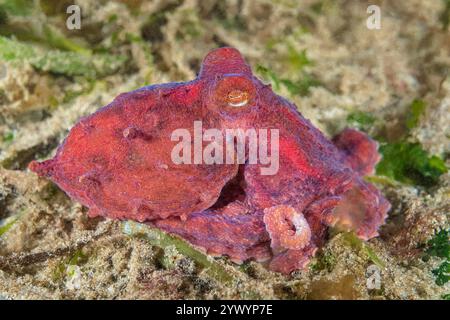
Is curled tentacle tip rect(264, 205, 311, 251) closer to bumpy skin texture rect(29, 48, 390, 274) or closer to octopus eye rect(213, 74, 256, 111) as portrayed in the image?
bumpy skin texture rect(29, 48, 390, 274)

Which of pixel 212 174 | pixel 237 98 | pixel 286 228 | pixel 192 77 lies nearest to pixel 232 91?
pixel 237 98

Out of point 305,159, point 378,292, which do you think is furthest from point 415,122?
point 378,292

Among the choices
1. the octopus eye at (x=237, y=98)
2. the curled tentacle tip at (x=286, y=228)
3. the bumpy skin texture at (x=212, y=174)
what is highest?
the octopus eye at (x=237, y=98)

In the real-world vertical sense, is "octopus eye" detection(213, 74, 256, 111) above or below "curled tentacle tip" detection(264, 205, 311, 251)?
above

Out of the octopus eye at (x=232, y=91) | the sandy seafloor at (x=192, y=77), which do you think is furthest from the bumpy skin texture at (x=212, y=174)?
the sandy seafloor at (x=192, y=77)

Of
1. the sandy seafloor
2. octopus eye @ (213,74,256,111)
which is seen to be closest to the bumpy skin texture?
octopus eye @ (213,74,256,111)

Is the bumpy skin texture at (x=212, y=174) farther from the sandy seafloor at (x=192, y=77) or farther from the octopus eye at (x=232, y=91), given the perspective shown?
the sandy seafloor at (x=192, y=77)
